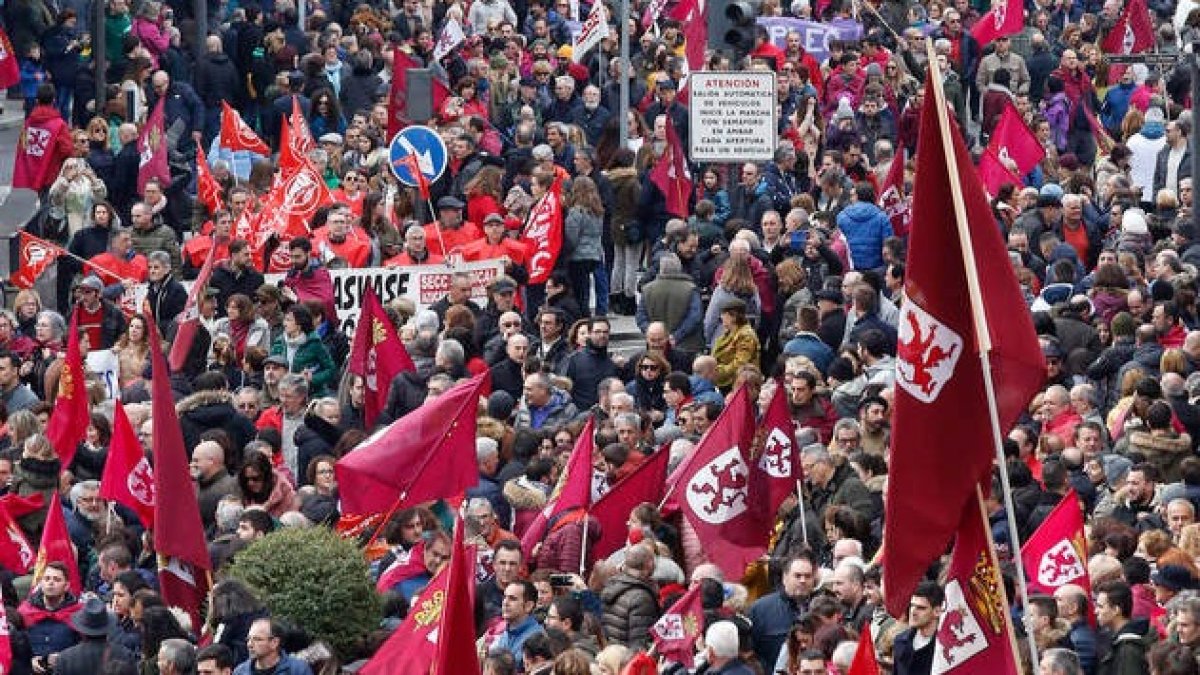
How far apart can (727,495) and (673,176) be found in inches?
378

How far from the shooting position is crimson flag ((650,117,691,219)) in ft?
91.0

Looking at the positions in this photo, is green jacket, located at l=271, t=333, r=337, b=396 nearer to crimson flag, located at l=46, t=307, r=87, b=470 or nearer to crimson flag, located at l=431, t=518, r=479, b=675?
crimson flag, located at l=46, t=307, r=87, b=470

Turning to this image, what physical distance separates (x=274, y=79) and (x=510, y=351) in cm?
1100

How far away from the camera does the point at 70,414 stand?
70.3ft

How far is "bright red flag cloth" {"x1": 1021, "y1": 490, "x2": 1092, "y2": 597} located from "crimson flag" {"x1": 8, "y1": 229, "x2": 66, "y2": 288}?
429 inches

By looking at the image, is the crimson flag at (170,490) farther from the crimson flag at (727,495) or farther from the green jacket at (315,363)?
the green jacket at (315,363)

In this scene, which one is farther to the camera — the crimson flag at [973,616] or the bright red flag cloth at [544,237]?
the bright red flag cloth at [544,237]

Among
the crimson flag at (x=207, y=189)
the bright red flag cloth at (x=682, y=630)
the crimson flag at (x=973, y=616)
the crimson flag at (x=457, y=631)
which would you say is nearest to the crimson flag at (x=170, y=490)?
the bright red flag cloth at (x=682, y=630)

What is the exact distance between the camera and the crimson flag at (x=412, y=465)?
19.1 m

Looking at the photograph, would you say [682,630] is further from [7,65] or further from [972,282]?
[7,65]

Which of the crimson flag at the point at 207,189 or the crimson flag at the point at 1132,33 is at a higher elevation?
the crimson flag at the point at 1132,33

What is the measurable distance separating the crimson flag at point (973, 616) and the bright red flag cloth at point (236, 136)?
59.5 feet

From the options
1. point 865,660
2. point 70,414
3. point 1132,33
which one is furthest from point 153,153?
point 865,660

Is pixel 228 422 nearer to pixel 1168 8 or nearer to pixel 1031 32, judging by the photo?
pixel 1031 32
